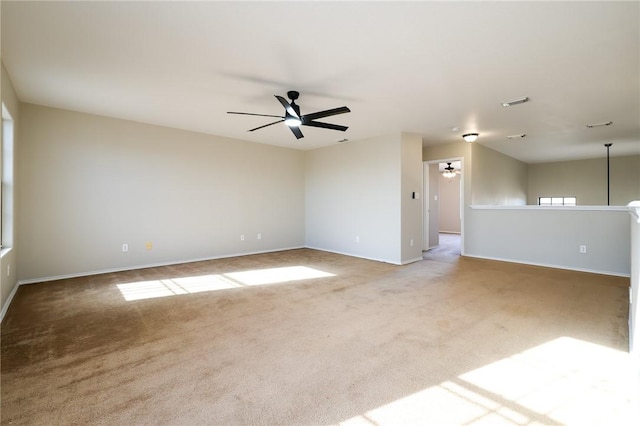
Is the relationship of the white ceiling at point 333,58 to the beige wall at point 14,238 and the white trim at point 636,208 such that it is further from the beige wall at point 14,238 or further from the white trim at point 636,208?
the white trim at point 636,208

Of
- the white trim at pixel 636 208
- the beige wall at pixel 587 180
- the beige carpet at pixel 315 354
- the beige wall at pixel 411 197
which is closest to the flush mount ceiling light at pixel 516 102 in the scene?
the beige wall at pixel 411 197

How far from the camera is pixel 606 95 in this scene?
3.84 m

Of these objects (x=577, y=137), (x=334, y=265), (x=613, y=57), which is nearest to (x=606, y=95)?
(x=613, y=57)

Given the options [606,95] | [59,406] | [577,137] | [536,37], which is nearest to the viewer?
[59,406]

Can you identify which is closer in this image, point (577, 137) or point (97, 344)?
point (97, 344)

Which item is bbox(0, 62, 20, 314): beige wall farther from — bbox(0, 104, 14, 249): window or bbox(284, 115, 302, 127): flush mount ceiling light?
bbox(284, 115, 302, 127): flush mount ceiling light

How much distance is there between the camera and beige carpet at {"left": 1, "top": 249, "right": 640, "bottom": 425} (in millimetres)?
1729

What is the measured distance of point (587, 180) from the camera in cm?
965

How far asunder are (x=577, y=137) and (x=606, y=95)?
3285 mm

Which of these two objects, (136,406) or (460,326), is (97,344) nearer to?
(136,406)

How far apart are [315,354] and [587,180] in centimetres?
1156

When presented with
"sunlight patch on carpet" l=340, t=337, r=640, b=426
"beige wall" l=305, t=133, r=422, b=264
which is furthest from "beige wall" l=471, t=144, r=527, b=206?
"sunlight patch on carpet" l=340, t=337, r=640, b=426

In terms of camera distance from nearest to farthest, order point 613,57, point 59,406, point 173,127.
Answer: point 59,406 < point 613,57 < point 173,127

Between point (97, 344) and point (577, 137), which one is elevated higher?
point (577, 137)
